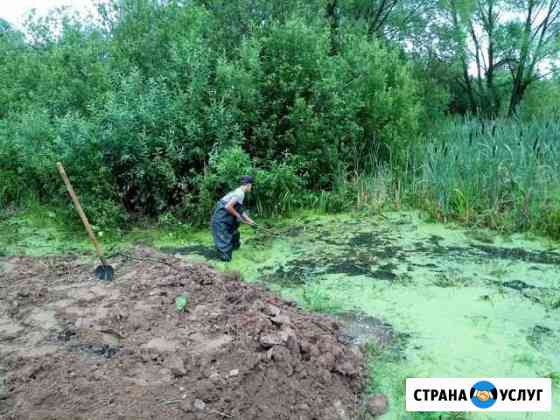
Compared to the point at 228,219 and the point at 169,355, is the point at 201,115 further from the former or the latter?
the point at 169,355

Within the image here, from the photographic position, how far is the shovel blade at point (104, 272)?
505 centimetres

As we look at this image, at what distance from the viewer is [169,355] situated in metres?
3.30

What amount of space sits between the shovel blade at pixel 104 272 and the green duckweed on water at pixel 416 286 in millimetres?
1309

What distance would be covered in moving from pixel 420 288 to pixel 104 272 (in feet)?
10.9

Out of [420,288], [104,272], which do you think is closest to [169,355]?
[104,272]

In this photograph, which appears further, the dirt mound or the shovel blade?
the shovel blade

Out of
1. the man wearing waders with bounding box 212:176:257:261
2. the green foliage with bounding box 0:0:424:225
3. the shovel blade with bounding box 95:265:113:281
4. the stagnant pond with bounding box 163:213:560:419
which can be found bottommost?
the stagnant pond with bounding box 163:213:560:419

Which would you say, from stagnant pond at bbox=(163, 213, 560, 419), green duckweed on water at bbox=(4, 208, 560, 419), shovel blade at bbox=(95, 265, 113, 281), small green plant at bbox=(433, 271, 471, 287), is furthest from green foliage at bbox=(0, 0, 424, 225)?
small green plant at bbox=(433, 271, 471, 287)

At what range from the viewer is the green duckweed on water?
354 cm

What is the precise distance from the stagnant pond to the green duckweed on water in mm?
11

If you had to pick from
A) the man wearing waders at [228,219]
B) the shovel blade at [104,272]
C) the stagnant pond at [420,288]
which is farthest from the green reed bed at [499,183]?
the shovel blade at [104,272]

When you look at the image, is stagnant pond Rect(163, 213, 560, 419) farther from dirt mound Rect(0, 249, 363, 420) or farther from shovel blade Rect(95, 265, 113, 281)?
shovel blade Rect(95, 265, 113, 281)

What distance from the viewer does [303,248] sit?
6301 millimetres

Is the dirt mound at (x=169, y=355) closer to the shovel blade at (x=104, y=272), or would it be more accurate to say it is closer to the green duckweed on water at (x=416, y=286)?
the shovel blade at (x=104, y=272)
